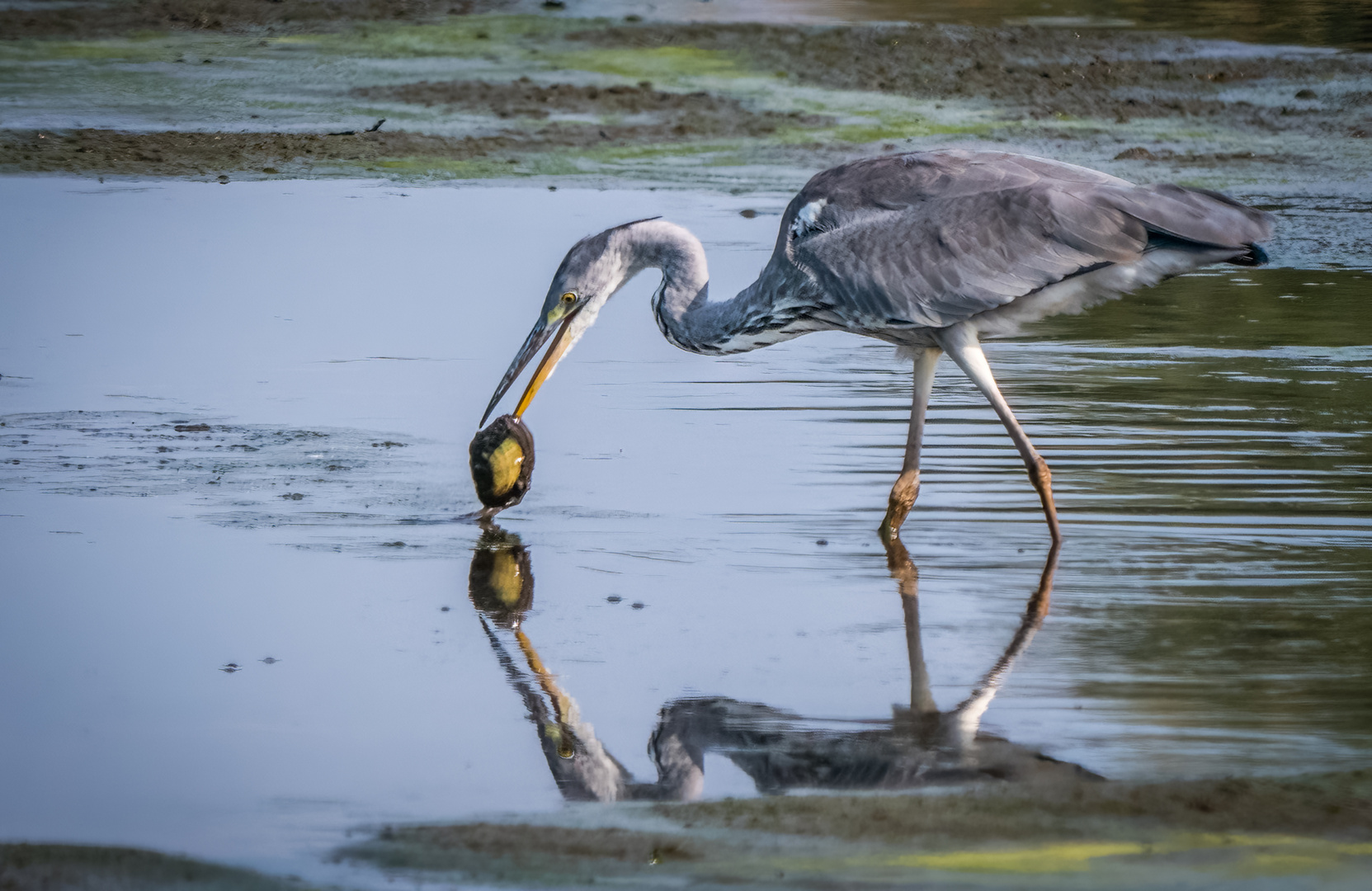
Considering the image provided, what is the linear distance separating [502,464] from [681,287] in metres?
1.24

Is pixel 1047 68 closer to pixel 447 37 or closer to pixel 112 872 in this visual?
pixel 447 37

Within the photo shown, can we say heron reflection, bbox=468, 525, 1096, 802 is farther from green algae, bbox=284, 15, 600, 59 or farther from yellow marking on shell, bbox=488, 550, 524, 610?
green algae, bbox=284, 15, 600, 59

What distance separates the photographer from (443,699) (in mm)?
4934

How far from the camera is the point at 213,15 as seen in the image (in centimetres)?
2175

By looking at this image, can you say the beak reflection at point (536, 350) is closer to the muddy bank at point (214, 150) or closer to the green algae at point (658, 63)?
the muddy bank at point (214, 150)

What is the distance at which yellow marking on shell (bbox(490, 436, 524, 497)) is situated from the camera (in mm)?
6703

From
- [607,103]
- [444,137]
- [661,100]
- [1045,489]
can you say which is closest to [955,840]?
[1045,489]

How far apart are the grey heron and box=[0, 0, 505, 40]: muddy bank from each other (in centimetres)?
1546

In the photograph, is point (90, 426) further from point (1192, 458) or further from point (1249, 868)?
point (1249, 868)

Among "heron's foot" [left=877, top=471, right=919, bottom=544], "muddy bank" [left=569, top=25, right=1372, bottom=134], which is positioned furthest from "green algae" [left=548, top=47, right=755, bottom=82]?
"heron's foot" [left=877, top=471, right=919, bottom=544]

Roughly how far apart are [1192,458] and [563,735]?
385 centimetres

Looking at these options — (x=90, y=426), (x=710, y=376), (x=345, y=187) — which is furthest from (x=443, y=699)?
(x=345, y=187)

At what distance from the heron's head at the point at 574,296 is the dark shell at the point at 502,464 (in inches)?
19.0

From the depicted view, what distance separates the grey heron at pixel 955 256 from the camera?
21.5 feet
